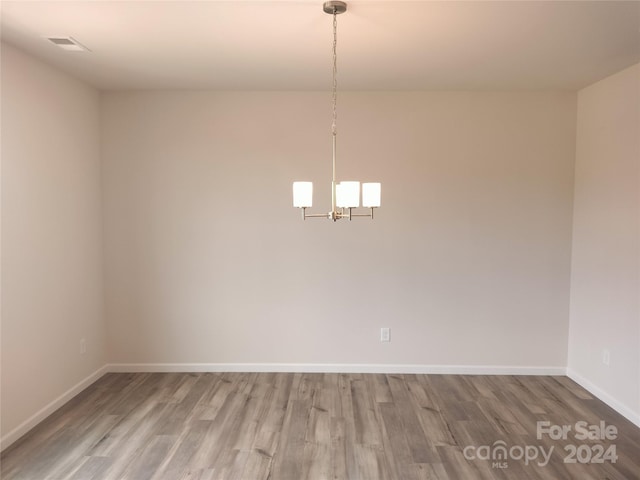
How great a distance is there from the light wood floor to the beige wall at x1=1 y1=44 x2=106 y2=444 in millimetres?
365

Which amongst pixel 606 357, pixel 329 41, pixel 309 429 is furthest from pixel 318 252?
pixel 606 357

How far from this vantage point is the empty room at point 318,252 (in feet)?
8.40

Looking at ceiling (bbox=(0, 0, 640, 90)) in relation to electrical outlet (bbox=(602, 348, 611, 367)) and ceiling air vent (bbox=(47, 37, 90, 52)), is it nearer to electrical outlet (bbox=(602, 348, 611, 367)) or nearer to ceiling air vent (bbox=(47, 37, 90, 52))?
ceiling air vent (bbox=(47, 37, 90, 52))

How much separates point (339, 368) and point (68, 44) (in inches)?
135

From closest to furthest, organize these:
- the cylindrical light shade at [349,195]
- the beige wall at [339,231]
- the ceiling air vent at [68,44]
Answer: the cylindrical light shade at [349,195]
the ceiling air vent at [68,44]
the beige wall at [339,231]

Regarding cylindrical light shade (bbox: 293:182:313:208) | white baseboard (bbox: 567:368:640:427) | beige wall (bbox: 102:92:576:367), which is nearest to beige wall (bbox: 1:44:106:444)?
beige wall (bbox: 102:92:576:367)

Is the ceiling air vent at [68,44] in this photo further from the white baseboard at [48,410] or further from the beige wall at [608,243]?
the beige wall at [608,243]

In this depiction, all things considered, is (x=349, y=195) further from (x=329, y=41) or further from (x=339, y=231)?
(x=339, y=231)

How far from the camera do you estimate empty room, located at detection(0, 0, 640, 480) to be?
256 cm

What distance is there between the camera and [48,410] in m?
3.01

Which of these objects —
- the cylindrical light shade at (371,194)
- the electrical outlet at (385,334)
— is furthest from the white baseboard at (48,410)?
the cylindrical light shade at (371,194)

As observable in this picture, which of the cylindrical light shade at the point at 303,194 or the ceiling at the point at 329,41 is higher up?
the ceiling at the point at 329,41

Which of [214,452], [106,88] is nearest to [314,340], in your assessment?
[214,452]

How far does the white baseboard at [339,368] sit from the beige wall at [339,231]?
0.19 feet
